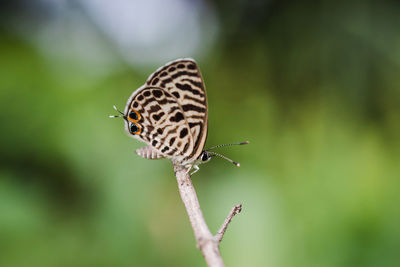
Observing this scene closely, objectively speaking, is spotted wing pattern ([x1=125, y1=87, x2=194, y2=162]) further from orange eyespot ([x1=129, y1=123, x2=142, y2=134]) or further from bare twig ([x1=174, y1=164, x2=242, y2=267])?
bare twig ([x1=174, y1=164, x2=242, y2=267])

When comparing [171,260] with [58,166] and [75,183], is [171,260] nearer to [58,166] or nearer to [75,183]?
[75,183]

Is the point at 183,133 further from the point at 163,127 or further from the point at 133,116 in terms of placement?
the point at 133,116

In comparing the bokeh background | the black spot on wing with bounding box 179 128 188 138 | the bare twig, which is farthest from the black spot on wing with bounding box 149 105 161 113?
the bokeh background

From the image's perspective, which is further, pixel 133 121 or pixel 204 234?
pixel 133 121

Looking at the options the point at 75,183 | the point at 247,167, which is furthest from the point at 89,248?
the point at 247,167

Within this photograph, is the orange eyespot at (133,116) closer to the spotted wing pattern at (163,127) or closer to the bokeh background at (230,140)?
the spotted wing pattern at (163,127)

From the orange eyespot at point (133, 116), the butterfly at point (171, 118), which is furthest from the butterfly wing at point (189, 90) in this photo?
the orange eyespot at point (133, 116)

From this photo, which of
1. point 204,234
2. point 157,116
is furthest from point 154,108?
point 204,234
